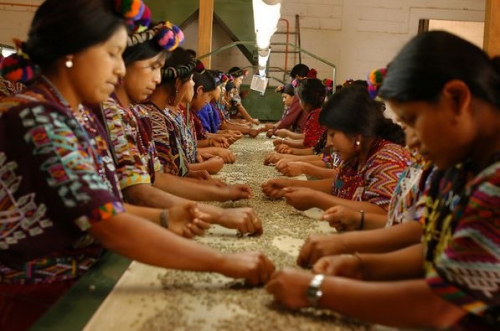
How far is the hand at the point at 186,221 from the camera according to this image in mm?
1534

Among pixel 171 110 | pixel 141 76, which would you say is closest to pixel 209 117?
pixel 171 110

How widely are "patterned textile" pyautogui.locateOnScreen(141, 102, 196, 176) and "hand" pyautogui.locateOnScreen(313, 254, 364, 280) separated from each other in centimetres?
150

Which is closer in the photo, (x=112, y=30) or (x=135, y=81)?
(x=112, y=30)

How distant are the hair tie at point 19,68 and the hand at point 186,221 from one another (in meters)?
0.56

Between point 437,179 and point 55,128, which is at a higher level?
point 55,128

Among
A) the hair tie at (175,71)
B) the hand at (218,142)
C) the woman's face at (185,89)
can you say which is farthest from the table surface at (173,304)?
the hand at (218,142)

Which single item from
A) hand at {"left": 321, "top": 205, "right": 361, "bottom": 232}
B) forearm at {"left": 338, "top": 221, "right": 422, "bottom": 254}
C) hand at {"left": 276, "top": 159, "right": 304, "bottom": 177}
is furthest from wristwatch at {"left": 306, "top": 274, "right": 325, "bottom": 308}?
hand at {"left": 276, "top": 159, "right": 304, "bottom": 177}

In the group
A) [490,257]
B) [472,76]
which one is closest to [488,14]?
[472,76]

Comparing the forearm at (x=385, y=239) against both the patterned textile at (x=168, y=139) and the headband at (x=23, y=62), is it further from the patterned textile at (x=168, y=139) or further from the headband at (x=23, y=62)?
the patterned textile at (x=168, y=139)

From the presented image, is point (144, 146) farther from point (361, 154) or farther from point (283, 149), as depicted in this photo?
point (283, 149)

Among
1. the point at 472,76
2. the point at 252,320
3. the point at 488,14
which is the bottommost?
the point at 252,320

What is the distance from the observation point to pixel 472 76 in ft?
3.13

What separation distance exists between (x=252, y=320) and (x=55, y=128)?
0.61 meters

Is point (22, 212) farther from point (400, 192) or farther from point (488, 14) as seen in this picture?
point (488, 14)
